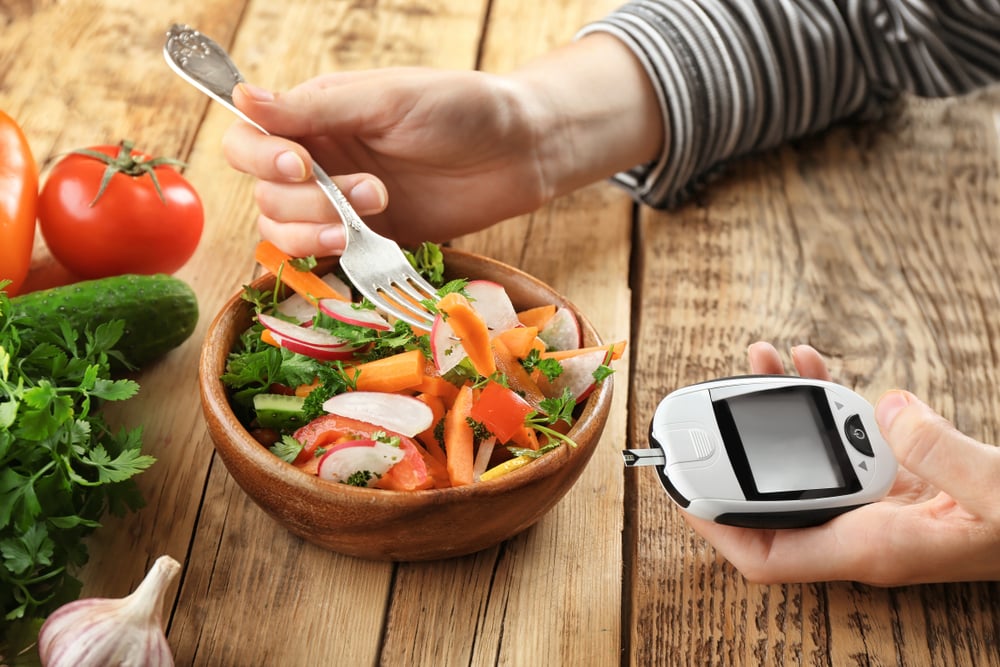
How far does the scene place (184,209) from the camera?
65.1 inches

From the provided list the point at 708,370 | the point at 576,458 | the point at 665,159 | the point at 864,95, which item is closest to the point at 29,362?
the point at 576,458

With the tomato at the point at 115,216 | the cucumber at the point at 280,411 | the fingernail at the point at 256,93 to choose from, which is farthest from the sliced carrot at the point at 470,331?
the tomato at the point at 115,216

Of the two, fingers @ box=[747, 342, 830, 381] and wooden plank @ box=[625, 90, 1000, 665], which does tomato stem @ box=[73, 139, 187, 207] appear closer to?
wooden plank @ box=[625, 90, 1000, 665]

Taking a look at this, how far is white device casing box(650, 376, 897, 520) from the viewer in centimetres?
121

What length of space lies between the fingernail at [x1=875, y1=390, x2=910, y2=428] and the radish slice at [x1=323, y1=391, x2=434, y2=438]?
0.54m

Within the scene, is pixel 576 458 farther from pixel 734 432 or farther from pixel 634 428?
pixel 634 428

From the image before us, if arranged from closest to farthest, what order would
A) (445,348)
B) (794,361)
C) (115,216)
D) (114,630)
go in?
(114,630)
(445,348)
(794,361)
(115,216)

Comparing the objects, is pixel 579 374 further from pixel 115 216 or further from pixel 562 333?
pixel 115 216

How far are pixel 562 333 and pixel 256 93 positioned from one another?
60cm

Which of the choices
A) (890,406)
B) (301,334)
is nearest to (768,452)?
(890,406)

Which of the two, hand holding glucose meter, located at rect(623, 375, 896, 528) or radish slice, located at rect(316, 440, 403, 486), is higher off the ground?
radish slice, located at rect(316, 440, 403, 486)

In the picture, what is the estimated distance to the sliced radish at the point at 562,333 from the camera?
1356mm

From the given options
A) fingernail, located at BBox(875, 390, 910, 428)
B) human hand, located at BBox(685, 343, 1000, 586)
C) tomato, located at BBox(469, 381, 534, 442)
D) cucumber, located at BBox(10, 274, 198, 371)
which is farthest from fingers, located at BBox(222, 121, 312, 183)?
fingernail, located at BBox(875, 390, 910, 428)

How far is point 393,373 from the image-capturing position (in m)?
1.22
